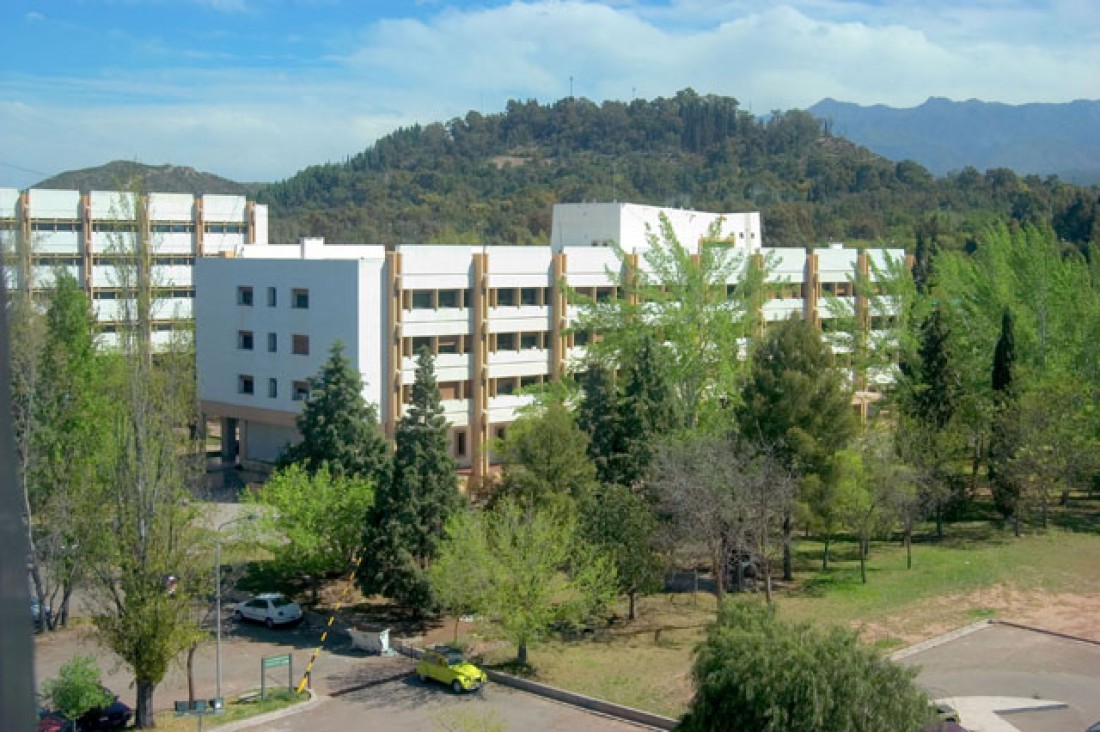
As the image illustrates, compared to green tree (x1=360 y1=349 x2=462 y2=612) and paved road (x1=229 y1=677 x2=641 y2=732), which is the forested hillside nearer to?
green tree (x1=360 y1=349 x2=462 y2=612)

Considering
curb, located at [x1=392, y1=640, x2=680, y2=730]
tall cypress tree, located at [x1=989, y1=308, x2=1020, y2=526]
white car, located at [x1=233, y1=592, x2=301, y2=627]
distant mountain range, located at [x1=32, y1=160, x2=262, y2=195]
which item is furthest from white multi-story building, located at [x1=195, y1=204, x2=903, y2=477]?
distant mountain range, located at [x1=32, y1=160, x2=262, y2=195]

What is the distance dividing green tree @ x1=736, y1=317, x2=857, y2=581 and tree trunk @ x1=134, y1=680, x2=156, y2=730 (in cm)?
1564

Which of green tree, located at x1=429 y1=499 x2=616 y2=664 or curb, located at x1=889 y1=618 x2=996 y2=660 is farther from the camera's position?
curb, located at x1=889 y1=618 x2=996 y2=660

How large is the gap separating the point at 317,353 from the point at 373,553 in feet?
51.5

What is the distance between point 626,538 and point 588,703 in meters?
4.77

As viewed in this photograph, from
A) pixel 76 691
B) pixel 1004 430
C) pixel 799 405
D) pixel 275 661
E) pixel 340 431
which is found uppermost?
pixel 799 405

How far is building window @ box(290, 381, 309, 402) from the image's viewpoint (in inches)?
1617

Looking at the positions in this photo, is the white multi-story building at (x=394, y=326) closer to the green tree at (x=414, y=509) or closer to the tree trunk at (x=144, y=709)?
the green tree at (x=414, y=509)

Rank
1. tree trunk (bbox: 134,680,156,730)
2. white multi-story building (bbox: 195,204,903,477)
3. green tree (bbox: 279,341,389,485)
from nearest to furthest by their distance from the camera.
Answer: tree trunk (bbox: 134,680,156,730)
green tree (bbox: 279,341,389,485)
white multi-story building (bbox: 195,204,903,477)

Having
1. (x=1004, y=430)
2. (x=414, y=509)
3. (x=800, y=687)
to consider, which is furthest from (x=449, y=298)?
(x=800, y=687)

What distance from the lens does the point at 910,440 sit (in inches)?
1282

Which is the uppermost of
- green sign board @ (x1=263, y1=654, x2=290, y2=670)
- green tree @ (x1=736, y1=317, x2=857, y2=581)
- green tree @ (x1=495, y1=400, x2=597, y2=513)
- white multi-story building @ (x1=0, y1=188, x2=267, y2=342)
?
white multi-story building @ (x1=0, y1=188, x2=267, y2=342)

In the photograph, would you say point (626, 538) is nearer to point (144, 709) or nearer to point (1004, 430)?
point (144, 709)

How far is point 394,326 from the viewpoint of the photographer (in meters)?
39.8
